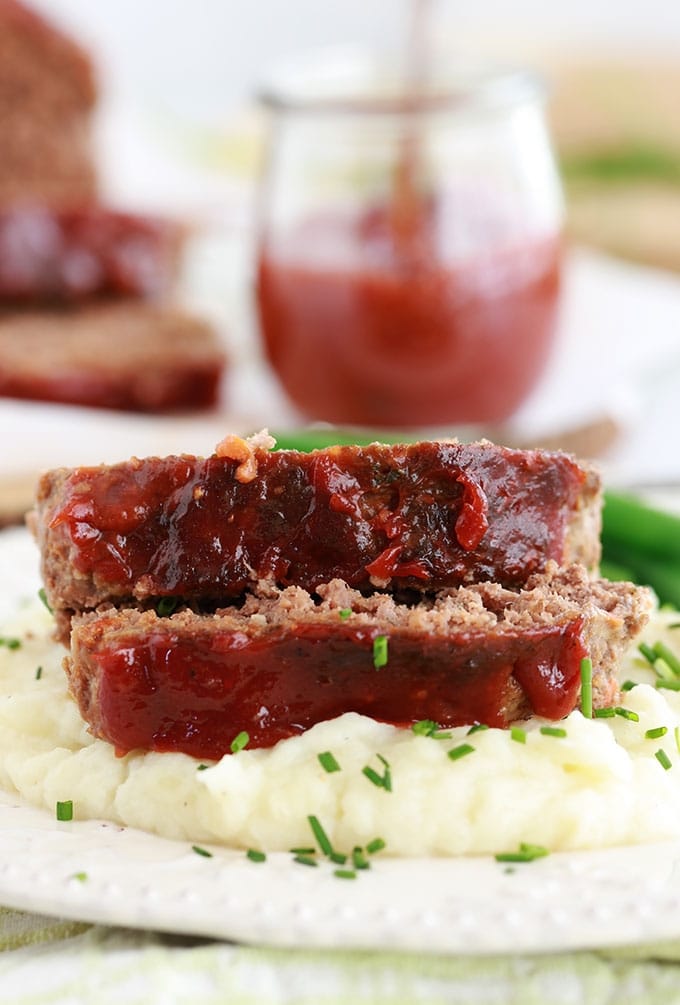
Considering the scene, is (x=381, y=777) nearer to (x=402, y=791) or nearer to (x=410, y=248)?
(x=402, y=791)

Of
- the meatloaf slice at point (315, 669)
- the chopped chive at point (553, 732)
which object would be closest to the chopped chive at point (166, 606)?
the meatloaf slice at point (315, 669)

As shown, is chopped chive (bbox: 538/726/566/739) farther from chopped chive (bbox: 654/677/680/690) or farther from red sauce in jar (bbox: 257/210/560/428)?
red sauce in jar (bbox: 257/210/560/428)

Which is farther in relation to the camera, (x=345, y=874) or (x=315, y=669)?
(x=315, y=669)

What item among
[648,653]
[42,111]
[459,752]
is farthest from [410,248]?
[42,111]

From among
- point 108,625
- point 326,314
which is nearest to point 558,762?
point 108,625

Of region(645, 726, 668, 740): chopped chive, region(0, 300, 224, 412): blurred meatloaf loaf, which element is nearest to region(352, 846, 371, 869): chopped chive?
region(645, 726, 668, 740): chopped chive

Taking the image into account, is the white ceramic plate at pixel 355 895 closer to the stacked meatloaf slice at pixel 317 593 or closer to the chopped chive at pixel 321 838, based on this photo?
the chopped chive at pixel 321 838

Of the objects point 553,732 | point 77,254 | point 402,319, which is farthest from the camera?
point 77,254
